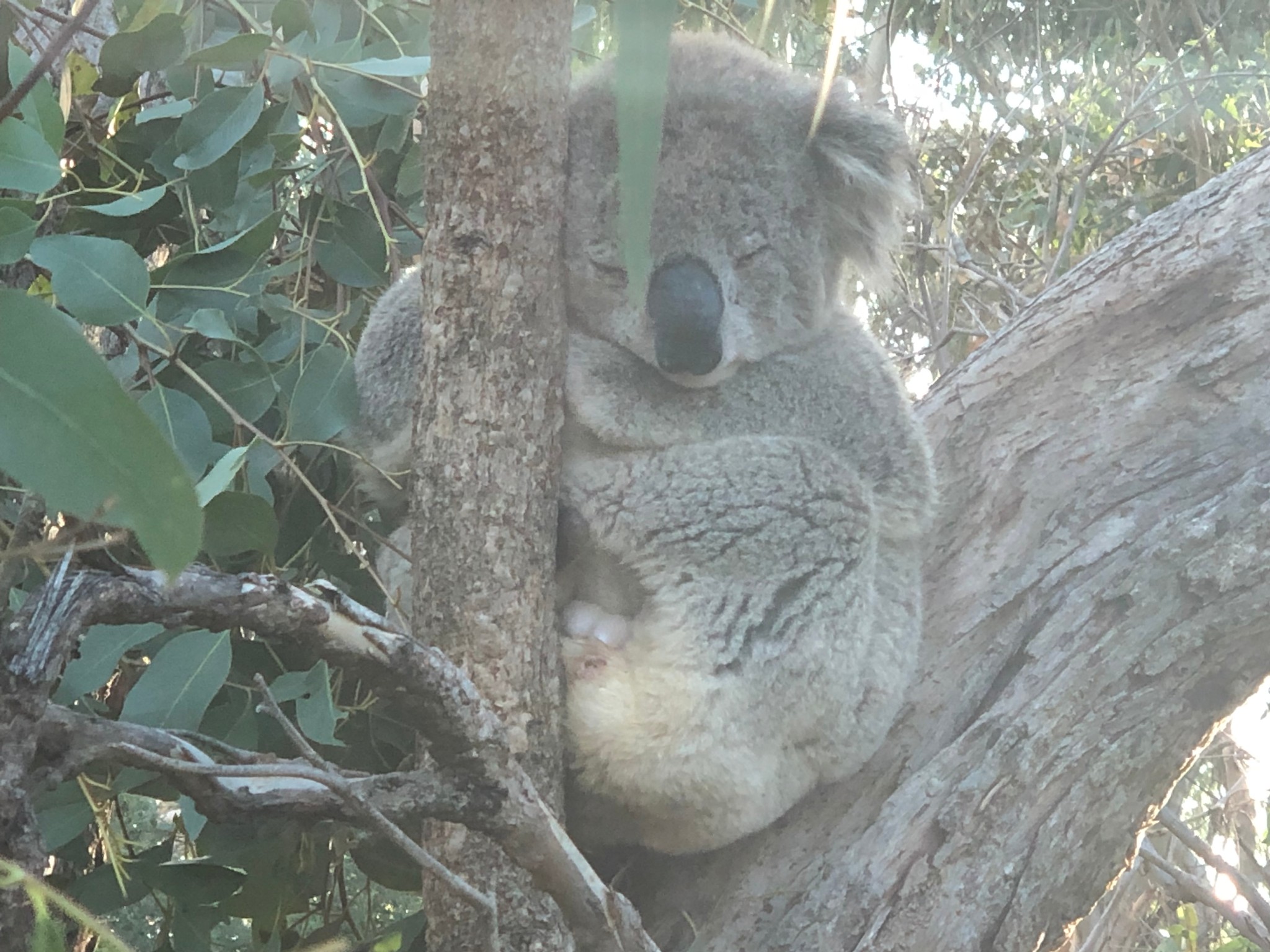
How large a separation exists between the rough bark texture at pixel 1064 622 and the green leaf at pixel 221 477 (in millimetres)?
909

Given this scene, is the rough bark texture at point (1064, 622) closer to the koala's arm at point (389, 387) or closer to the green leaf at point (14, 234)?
the koala's arm at point (389, 387)

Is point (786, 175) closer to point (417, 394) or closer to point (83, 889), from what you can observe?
point (417, 394)

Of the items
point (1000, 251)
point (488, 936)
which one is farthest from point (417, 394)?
point (1000, 251)

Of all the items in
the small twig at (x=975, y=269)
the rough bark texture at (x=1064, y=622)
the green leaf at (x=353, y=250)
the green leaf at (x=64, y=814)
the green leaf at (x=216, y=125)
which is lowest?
the rough bark texture at (x=1064, y=622)

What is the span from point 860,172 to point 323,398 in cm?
89

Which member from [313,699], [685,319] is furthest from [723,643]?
[313,699]

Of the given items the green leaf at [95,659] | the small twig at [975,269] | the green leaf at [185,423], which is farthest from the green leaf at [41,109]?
the small twig at [975,269]

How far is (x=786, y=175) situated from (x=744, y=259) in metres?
0.17

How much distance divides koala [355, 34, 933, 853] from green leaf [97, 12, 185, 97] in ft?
1.55

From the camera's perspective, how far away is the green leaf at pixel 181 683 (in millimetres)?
1414

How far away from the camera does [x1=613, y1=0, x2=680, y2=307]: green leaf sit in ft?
2.15

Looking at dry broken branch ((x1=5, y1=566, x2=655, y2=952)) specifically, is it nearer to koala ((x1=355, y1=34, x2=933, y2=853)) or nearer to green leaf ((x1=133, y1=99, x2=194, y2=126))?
koala ((x1=355, y1=34, x2=933, y2=853))

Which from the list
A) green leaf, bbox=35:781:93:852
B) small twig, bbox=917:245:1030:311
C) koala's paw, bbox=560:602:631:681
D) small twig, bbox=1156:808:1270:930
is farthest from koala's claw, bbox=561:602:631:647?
small twig, bbox=917:245:1030:311

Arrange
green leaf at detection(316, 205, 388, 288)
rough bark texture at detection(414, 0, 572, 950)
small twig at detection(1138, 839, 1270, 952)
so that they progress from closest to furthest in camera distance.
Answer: rough bark texture at detection(414, 0, 572, 950) → green leaf at detection(316, 205, 388, 288) → small twig at detection(1138, 839, 1270, 952)
